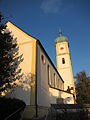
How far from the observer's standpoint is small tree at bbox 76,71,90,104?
96.8ft

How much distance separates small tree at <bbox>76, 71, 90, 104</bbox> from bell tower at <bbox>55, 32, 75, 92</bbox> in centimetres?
170

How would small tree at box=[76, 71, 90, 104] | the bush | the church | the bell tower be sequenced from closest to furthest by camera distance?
the bush → the church → small tree at box=[76, 71, 90, 104] → the bell tower

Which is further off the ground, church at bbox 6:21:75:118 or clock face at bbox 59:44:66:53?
clock face at bbox 59:44:66:53

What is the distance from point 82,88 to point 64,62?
35.2 feet

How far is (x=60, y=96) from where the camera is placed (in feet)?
62.6

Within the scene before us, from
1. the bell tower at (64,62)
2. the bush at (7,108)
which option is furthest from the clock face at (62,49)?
the bush at (7,108)

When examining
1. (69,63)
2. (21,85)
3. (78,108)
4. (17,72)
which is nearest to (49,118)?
(78,108)

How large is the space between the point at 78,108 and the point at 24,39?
10560 mm

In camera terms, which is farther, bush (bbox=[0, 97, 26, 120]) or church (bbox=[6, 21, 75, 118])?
church (bbox=[6, 21, 75, 118])

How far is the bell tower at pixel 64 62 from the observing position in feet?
114

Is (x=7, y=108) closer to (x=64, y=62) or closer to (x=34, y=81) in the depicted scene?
(x=34, y=81)

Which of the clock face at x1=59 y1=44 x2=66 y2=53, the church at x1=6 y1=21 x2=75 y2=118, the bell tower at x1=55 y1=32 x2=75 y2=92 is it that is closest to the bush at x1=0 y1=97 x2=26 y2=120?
the church at x1=6 y1=21 x2=75 y2=118

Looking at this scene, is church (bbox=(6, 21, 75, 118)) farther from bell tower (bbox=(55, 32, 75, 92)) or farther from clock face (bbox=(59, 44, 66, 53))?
clock face (bbox=(59, 44, 66, 53))

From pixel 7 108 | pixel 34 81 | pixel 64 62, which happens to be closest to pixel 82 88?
pixel 64 62
